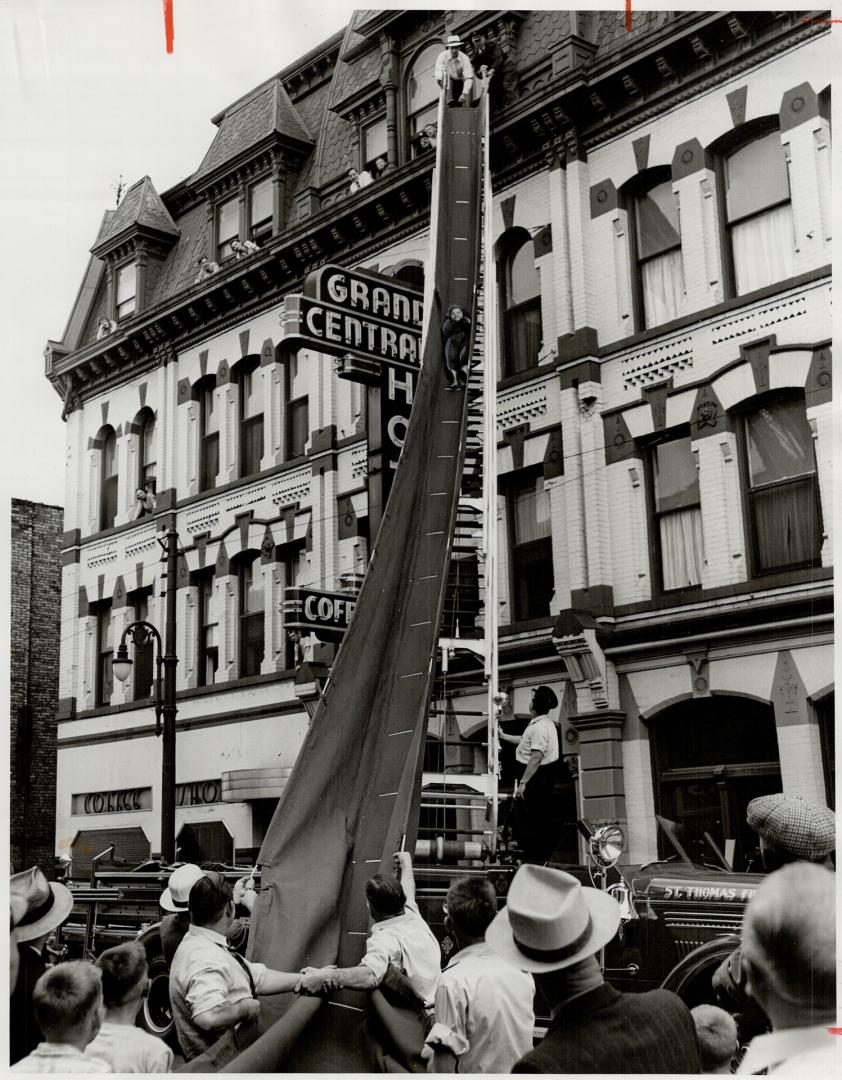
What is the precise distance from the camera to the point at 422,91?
13.1 metres

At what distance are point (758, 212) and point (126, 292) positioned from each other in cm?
666

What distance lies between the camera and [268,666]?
1218cm

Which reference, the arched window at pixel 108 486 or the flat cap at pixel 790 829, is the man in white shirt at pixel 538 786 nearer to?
the flat cap at pixel 790 829

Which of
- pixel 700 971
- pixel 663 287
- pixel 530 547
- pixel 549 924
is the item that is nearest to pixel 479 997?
pixel 549 924

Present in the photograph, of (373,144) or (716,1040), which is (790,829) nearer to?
(716,1040)

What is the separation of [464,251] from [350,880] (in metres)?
6.49

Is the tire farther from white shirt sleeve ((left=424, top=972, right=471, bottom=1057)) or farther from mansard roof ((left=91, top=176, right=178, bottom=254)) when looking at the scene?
mansard roof ((left=91, top=176, right=178, bottom=254))

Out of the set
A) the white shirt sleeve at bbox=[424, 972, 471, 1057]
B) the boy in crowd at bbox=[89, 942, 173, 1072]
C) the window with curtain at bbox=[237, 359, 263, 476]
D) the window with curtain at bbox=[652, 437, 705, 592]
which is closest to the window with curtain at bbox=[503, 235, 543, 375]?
the window with curtain at bbox=[652, 437, 705, 592]

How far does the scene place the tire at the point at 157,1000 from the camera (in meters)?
8.59

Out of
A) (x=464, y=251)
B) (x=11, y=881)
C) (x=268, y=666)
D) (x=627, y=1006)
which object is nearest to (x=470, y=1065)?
(x=627, y=1006)

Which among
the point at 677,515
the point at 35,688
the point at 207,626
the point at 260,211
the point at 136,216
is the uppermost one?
the point at 260,211

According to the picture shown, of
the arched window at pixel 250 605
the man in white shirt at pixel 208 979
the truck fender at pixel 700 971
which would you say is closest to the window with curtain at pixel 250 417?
the arched window at pixel 250 605

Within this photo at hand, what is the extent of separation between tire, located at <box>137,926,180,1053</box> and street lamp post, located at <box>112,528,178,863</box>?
1361mm

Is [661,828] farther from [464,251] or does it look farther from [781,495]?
[464,251]
